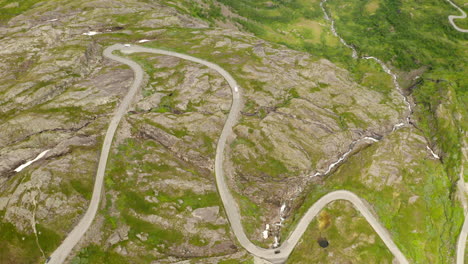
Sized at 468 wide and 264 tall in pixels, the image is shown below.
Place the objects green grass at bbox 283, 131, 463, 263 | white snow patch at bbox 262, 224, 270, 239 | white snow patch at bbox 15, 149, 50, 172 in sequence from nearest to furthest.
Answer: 1. white snow patch at bbox 262, 224, 270, 239
2. white snow patch at bbox 15, 149, 50, 172
3. green grass at bbox 283, 131, 463, 263

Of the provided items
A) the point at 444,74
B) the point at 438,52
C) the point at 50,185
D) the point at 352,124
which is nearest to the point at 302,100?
the point at 352,124

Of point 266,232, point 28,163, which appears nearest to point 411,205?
point 266,232

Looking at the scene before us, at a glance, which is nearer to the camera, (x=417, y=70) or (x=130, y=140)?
(x=130, y=140)

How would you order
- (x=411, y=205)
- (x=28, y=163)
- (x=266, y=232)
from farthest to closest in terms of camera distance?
(x=411, y=205) < (x=28, y=163) < (x=266, y=232)

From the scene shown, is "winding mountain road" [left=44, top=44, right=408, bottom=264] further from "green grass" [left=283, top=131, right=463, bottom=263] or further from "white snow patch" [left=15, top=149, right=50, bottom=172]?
"white snow patch" [left=15, top=149, right=50, bottom=172]

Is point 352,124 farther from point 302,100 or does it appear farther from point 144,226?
point 144,226

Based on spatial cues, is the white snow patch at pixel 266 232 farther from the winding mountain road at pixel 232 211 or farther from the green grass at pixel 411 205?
the green grass at pixel 411 205

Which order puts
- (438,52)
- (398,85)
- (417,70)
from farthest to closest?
(438,52) → (417,70) → (398,85)

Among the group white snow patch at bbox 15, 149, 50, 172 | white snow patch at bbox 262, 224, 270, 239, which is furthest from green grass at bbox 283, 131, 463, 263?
white snow patch at bbox 15, 149, 50, 172

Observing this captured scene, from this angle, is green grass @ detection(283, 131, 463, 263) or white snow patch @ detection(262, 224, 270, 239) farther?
green grass @ detection(283, 131, 463, 263)

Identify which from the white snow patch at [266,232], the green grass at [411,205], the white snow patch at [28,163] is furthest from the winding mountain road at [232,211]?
the white snow patch at [28,163]

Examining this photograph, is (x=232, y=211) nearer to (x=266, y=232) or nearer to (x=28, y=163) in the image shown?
(x=266, y=232)
